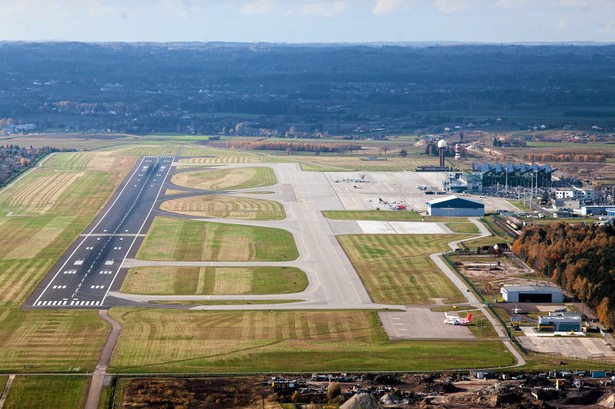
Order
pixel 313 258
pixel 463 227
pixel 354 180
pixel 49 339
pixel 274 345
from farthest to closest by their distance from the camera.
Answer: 1. pixel 354 180
2. pixel 463 227
3. pixel 313 258
4. pixel 49 339
5. pixel 274 345

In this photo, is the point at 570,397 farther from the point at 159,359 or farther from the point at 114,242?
the point at 114,242

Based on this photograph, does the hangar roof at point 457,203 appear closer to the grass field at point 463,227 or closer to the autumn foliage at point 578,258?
the grass field at point 463,227

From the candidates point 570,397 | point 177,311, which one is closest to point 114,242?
point 177,311

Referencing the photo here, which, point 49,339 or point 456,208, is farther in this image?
point 456,208

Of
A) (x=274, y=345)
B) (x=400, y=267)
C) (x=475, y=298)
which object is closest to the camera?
(x=274, y=345)

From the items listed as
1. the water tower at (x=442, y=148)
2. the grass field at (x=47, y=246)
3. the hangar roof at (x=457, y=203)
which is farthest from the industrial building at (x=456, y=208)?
the grass field at (x=47, y=246)

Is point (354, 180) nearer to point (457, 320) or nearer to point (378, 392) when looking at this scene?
point (457, 320)

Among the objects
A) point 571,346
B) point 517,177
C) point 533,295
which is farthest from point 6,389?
point 517,177
